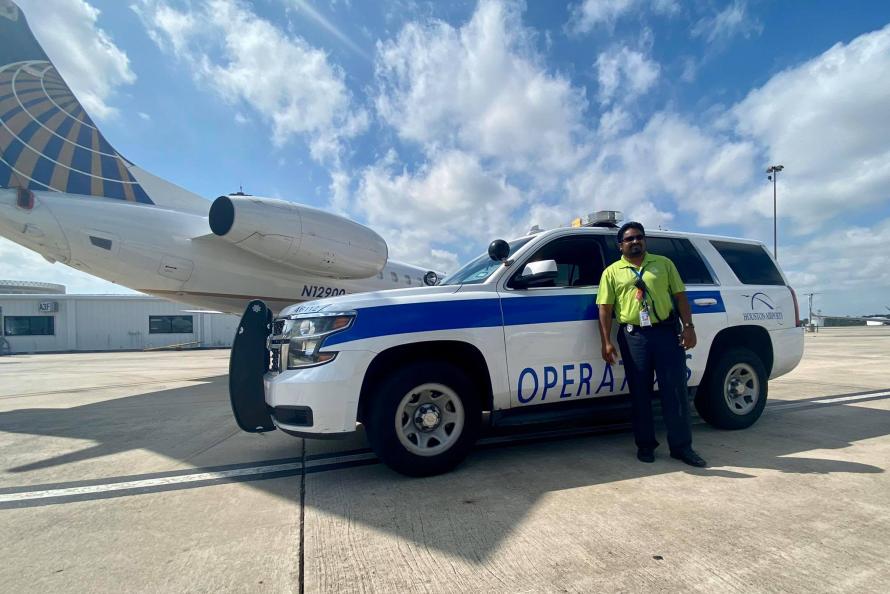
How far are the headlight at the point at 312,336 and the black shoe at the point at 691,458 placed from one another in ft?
9.18

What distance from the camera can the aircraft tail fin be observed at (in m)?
7.95

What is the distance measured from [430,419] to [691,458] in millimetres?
2059

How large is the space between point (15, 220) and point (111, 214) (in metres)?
1.39

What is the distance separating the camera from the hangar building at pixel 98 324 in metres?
30.0

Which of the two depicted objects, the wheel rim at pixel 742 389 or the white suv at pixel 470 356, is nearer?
the white suv at pixel 470 356

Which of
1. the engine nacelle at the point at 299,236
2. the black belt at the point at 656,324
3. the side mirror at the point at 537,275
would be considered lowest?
the black belt at the point at 656,324

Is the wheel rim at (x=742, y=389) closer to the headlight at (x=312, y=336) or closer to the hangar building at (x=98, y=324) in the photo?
the headlight at (x=312, y=336)

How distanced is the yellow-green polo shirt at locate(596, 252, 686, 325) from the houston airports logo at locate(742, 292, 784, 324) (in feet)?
4.71

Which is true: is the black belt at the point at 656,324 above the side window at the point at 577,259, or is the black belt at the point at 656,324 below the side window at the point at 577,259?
below

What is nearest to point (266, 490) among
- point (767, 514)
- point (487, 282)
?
point (487, 282)

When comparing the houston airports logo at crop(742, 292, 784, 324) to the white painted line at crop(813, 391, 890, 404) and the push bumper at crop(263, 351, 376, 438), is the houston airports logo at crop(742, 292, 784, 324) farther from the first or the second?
the push bumper at crop(263, 351, 376, 438)

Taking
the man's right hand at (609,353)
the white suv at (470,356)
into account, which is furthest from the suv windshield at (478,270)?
the man's right hand at (609,353)

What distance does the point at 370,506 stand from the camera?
282 centimetres

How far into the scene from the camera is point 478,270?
422 cm
